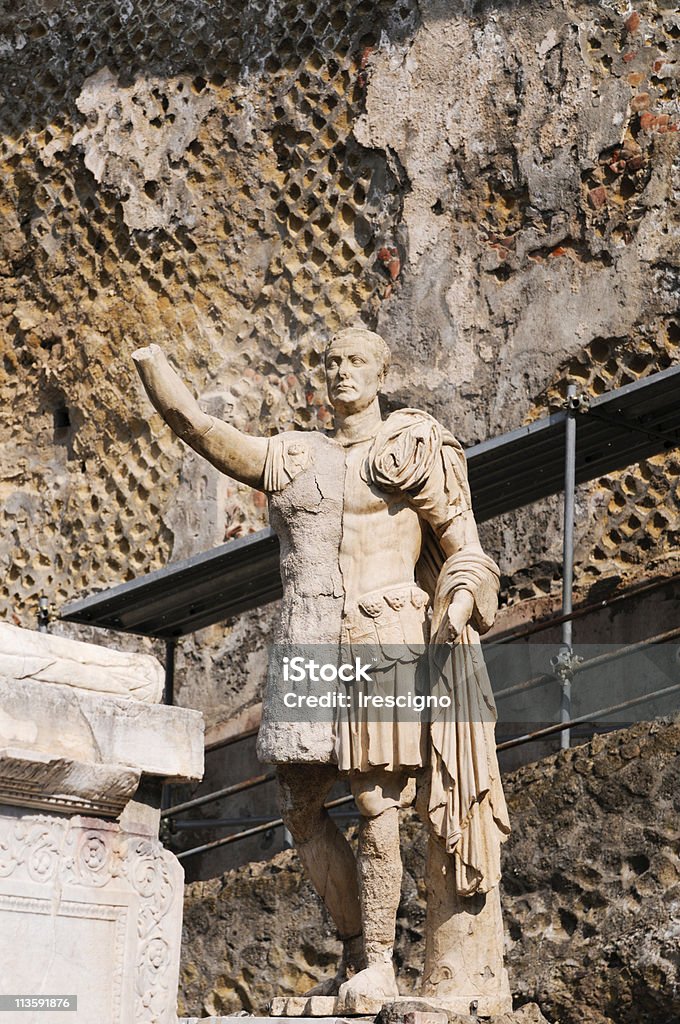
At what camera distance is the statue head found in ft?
20.0

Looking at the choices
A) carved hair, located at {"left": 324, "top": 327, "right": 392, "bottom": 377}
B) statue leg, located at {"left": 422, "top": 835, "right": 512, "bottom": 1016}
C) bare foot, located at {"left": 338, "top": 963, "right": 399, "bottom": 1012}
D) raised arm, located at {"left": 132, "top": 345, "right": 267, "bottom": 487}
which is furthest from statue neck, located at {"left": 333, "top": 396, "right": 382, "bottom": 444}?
bare foot, located at {"left": 338, "top": 963, "right": 399, "bottom": 1012}

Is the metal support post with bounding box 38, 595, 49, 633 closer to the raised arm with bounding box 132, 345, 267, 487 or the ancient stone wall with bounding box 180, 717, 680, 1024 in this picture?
the ancient stone wall with bounding box 180, 717, 680, 1024

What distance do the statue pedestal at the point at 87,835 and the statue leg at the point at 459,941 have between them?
40.0 inches

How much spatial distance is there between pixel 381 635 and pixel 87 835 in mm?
1368

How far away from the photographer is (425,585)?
6051mm

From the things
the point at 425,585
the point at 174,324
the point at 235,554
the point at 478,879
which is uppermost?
the point at 174,324

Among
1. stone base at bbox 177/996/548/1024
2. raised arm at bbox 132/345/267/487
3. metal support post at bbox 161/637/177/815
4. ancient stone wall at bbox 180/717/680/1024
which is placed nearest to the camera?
stone base at bbox 177/996/548/1024

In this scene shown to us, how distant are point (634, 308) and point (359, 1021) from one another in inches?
209

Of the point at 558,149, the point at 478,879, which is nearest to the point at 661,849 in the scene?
the point at 478,879

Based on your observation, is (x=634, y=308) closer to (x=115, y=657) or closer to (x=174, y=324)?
(x=174, y=324)

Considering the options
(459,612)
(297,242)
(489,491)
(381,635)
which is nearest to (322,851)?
(381,635)

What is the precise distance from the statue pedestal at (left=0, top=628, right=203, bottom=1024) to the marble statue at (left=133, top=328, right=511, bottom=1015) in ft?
→ 2.90

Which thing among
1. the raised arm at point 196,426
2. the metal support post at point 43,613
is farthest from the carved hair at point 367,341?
the metal support post at point 43,613

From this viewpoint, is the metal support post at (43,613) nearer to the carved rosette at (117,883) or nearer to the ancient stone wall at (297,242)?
the ancient stone wall at (297,242)
